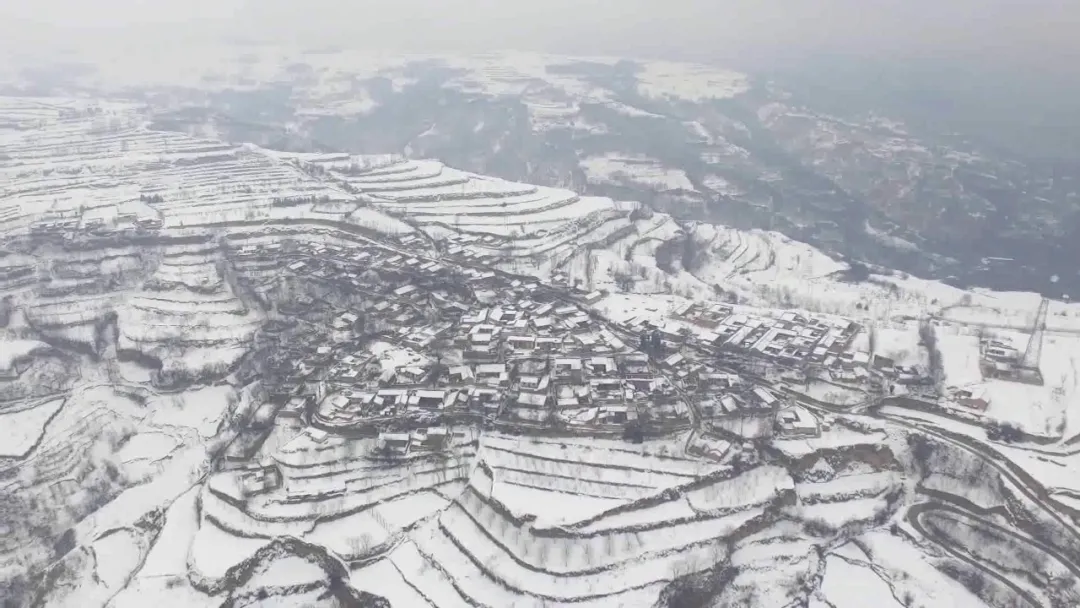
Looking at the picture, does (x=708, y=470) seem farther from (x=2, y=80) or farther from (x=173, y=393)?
(x=2, y=80)

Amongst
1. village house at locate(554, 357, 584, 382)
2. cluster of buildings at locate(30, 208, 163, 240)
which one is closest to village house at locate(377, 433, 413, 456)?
village house at locate(554, 357, 584, 382)

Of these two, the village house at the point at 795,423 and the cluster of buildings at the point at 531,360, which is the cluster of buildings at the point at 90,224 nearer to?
the cluster of buildings at the point at 531,360

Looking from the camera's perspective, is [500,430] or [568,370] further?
[568,370]

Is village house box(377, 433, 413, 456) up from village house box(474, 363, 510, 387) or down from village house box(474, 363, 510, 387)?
down

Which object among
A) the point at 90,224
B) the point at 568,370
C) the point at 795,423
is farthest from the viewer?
the point at 90,224

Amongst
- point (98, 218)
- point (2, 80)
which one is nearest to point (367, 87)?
point (2, 80)

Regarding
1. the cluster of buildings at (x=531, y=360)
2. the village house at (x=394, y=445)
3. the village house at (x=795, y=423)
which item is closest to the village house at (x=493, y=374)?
the cluster of buildings at (x=531, y=360)

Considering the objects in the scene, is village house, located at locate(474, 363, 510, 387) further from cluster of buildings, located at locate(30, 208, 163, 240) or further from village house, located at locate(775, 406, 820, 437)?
cluster of buildings, located at locate(30, 208, 163, 240)

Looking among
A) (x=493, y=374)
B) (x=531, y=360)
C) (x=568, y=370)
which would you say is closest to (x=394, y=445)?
(x=493, y=374)

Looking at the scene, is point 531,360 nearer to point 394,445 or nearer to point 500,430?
point 500,430

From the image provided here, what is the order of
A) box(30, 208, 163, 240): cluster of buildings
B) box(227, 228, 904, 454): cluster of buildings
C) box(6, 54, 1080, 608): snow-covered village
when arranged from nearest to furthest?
box(6, 54, 1080, 608): snow-covered village < box(227, 228, 904, 454): cluster of buildings < box(30, 208, 163, 240): cluster of buildings
